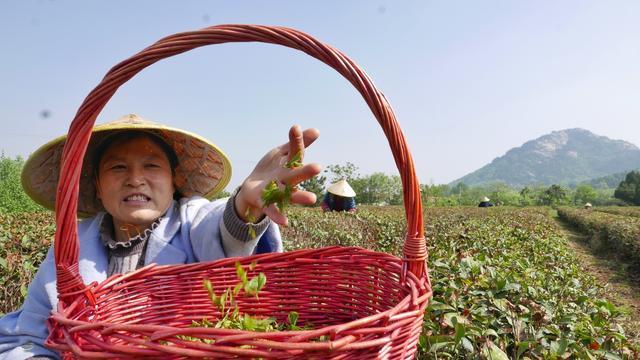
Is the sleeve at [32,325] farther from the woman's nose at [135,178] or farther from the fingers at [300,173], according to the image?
the fingers at [300,173]

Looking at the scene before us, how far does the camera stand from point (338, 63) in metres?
1.15

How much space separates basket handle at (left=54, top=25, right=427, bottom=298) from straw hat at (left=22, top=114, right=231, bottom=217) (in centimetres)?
37

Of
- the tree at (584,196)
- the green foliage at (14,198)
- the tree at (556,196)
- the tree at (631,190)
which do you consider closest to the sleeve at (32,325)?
the green foliage at (14,198)

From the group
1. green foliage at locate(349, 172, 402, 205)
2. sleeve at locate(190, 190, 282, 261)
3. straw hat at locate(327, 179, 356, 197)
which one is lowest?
sleeve at locate(190, 190, 282, 261)

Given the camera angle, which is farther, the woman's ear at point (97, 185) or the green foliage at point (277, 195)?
the woman's ear at point (97, 185)

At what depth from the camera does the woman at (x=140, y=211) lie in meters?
1.44

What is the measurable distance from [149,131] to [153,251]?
0.47 meters

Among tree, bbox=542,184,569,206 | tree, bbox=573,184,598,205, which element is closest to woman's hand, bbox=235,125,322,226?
tree, bbox=542,184,569,206

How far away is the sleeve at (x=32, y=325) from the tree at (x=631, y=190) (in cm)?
5713

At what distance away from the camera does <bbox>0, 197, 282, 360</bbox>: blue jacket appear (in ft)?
4.58

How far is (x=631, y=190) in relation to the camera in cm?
4822

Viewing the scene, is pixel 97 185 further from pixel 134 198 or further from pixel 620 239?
pixel 620 239

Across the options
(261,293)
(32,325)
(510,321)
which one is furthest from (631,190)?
(32,325)

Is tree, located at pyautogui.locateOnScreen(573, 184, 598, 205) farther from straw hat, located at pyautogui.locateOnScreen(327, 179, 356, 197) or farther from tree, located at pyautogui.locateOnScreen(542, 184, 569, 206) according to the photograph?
straw hat, located at pyautogui.locateOnScreen(327, 179, 356, 197)
